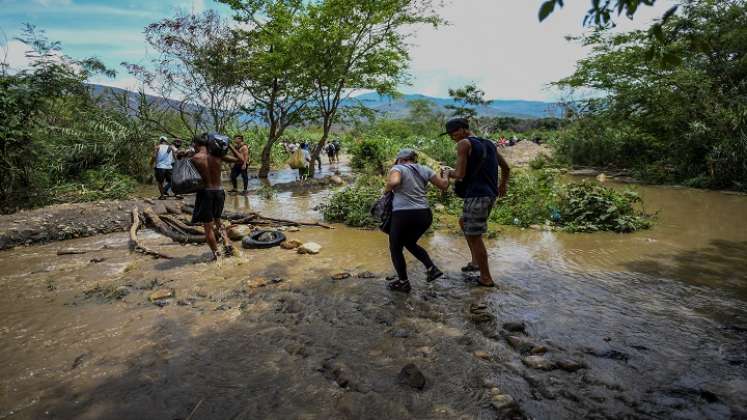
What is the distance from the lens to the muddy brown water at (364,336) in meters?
2.70

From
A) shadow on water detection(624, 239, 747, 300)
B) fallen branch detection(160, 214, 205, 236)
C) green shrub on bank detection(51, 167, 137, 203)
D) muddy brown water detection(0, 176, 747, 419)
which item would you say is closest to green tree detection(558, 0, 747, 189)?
shadow on water detection(624, 239, 747, 300)

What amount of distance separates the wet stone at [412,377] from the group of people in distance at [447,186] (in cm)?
170

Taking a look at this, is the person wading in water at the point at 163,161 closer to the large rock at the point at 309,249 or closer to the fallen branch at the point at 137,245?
the fallen branch at the point at 137,245

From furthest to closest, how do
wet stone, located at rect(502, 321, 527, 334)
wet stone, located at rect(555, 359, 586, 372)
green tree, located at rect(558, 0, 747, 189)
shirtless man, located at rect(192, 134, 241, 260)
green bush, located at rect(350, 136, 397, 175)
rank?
green bush, located at rect(350, 136, 397, 175)
green tree, located at rect(558, 0, 747, 189)
shirtless man, located at rect(192, 134, 241, 260)
wet stone, located at rect(502, 321, 527, 334)
wet stone, located at rect(555, 359, 586, 372)

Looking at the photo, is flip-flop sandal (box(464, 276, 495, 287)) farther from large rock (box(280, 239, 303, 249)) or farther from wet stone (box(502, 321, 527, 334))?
large rock (box(280, 239, 303, 249))

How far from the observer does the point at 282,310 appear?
427 centimetres

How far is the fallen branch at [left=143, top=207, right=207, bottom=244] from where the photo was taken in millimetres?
7266

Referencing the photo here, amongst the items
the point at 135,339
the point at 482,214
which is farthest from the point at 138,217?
the point at 482,214

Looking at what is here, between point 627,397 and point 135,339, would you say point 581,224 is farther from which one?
point 135,339

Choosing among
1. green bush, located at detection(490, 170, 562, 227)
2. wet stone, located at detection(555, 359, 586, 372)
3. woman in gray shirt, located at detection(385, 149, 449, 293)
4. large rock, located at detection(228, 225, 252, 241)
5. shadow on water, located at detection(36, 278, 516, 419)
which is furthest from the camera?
green bush, located at detection(490, 170, 562, 227)

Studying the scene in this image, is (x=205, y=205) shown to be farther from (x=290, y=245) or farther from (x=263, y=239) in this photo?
(x=290, y=245)

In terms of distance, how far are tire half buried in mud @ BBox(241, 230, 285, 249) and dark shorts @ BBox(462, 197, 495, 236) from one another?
11.7ft

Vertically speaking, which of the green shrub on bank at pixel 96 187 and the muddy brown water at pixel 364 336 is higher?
the green shrub on bank at pixel 96 187

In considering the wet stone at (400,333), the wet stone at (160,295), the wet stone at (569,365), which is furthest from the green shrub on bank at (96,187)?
the wet stone at (569,365)
